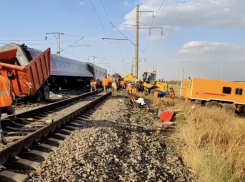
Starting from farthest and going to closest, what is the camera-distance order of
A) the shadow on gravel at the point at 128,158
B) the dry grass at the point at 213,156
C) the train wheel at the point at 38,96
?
the train wheel at the point at 38,96 < the dry grass at the point at 213,156 < the shadow on gravel at the point at 128,158

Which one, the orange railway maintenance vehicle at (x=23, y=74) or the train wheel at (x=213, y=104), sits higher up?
the orange railway maintenance vehicle at (x=23, y=74)

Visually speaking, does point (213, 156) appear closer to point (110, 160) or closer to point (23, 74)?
point (110, 160)

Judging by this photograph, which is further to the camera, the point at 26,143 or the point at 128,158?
the point at 128,158

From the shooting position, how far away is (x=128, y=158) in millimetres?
5316

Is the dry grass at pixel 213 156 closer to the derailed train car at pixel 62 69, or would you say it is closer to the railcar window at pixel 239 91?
the derailed train car at pixel 62 69

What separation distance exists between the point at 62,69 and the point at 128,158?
828 inches

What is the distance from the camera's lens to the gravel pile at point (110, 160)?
4.07m

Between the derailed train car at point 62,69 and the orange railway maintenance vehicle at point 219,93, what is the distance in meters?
10.8

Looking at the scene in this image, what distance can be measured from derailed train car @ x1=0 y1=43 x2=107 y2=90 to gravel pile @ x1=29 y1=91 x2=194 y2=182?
30.4 ft

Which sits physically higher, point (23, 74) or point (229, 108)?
point (23, 74)

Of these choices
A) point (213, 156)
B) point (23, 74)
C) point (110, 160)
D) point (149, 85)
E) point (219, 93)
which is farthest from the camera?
point (149, 85)

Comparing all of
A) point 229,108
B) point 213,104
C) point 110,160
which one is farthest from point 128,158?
point 229,108

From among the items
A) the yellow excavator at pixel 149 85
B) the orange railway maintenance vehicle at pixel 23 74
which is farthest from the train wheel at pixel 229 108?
the orange railway maintenance vehicle at pixel 23 74

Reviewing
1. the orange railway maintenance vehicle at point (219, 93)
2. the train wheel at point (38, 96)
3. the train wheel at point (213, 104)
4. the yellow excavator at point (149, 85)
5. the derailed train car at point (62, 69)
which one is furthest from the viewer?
the yellow excavator at point (149, 85)
